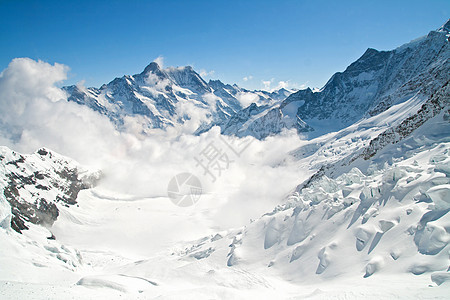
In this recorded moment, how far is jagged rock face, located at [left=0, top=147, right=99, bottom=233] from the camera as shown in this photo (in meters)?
111

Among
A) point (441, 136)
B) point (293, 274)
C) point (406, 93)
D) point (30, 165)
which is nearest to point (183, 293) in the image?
point (293, 274)

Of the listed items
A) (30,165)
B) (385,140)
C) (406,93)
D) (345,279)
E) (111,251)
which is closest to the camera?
(345,279)

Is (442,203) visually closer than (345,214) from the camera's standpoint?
Yes

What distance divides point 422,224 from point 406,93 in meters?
192

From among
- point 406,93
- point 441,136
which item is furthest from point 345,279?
point 406,93

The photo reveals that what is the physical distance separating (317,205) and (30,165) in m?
163

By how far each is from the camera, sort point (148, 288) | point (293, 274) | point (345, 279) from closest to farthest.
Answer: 1. point (345, 279)
2. point (148, 288)
3. point (293, 274)

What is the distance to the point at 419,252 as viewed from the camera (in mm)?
16078

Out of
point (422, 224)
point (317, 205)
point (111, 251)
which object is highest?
point (111, 251)

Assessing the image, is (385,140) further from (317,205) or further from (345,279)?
(345,279)

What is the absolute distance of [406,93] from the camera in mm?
169500

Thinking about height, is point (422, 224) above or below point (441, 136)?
below

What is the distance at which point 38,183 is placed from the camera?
13762cm

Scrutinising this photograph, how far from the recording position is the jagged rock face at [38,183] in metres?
111
